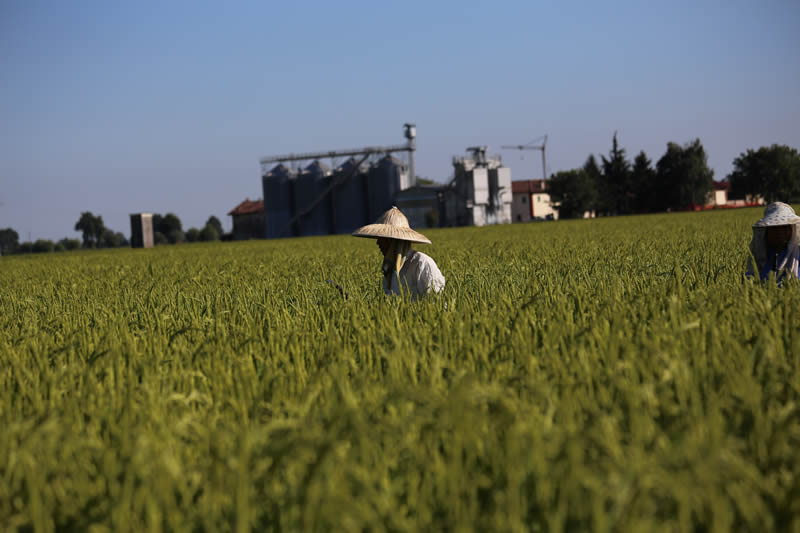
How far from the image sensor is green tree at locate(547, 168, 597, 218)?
7356 centimetres

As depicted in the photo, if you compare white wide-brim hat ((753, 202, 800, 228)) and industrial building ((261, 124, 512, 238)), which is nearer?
white wide-brim hat ((753, 202, 800, 228))

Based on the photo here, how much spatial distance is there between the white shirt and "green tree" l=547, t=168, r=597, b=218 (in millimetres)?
71872

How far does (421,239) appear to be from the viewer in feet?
14.9

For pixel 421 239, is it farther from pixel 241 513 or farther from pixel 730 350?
pixel 241 513

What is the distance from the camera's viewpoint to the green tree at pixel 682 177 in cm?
6994

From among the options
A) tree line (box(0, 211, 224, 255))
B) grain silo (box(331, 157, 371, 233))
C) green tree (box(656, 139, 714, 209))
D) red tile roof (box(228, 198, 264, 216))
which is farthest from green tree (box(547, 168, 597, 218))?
tree line (box(0, 211, 224, 255))

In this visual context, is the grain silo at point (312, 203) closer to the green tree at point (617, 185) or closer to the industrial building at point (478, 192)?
the industrial building at point (478, 192)

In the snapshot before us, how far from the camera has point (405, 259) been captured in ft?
15.6

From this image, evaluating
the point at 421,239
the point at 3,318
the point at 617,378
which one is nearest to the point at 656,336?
the point at 617,378

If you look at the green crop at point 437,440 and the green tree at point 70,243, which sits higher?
the green tree at point 70,243

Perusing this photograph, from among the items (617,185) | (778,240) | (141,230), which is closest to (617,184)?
(617,185)

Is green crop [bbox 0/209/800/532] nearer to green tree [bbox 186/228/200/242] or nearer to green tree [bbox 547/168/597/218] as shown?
green tree [bbox 547/168/597/218]

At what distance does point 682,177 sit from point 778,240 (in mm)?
71088

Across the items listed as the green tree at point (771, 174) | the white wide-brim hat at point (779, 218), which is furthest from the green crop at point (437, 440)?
the green tree at point (771, 174)
